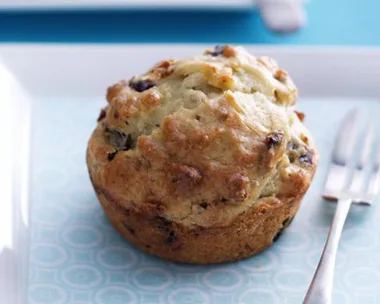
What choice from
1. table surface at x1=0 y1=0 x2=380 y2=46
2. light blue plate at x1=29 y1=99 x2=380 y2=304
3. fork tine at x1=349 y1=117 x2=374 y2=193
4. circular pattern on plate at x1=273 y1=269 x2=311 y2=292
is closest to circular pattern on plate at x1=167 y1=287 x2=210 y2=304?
light blue plate at x1=29 y1=99 x2=380 y2=304

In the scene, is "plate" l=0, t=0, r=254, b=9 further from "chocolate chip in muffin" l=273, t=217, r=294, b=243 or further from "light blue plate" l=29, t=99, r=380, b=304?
"chocolate chip in muffin" l=273, t=217, r=294, b=243

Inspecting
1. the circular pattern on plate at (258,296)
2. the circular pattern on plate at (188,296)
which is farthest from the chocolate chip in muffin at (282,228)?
the circular pattern on plate at (188,296)

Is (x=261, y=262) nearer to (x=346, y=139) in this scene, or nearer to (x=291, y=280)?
(x=291, y=280)

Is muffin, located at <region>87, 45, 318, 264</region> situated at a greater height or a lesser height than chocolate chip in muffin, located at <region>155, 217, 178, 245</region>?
greater

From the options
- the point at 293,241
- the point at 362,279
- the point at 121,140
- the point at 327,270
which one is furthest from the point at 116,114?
the point at 362,279

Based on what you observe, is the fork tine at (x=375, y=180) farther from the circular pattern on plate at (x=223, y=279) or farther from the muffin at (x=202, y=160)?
the circular pattern on plate at (x=223, y=279)

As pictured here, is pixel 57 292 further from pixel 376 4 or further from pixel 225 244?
pixel 376 4

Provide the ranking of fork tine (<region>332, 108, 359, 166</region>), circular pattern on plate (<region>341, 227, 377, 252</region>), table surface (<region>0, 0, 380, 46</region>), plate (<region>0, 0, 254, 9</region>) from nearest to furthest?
1. circular pattern on plate (<region>341, 227, 377, 252</region>)
2. fork tine (<region>332, 108, 359, 166</region>)
3. plate (<region>0, 0, 254, 9</region>)
4. table surface (<region>0, 0, 380, 46</region>)
